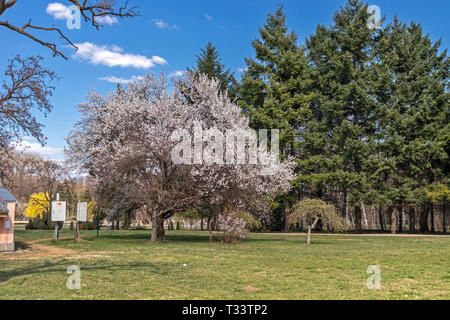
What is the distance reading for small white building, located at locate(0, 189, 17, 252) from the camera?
17750 millimetres

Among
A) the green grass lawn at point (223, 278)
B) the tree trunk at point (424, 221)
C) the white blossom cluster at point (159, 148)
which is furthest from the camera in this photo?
the tree trunk at point (424, 221)

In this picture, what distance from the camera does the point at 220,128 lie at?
24094 mm

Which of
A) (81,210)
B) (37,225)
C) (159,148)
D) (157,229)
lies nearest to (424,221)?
(157,229)

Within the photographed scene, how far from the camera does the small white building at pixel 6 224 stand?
1775cm

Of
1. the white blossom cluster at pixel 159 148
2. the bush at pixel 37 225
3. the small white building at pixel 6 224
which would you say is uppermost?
the white blossom cluster at pixel 159 148

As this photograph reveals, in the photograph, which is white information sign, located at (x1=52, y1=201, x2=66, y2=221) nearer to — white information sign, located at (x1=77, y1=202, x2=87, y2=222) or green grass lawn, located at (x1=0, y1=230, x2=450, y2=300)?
white information sign, located at (x1=77, y1=202, x2=87, y2=222)

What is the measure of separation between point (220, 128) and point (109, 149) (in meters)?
6.65

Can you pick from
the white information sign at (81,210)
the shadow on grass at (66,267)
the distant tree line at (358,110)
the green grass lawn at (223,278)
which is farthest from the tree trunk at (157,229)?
the distant tree line at (358,110)

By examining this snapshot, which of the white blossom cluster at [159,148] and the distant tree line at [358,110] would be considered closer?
the white blossom cluster at [159,148]

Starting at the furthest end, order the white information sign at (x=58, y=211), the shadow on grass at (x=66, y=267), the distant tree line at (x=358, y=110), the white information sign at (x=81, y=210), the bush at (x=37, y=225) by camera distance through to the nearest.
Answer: the bush at (x=37, y=225), the distant tree line at (x=358, y=110), the white information sign at (x=81, y=210), the white information sign at (x=58, y=211), the shadow on grass at (x=66, y=267)

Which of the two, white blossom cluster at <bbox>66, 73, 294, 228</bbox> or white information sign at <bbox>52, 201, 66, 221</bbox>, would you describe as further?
white information sign at <bbox>52, 201, 66, 221</bbox>

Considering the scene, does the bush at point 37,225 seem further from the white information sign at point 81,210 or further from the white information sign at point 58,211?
the white information sign at point 58,211

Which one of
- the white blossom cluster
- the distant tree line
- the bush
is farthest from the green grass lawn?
the bush
